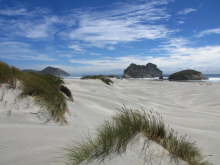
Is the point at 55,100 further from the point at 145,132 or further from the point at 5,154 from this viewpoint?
the point at 145,132

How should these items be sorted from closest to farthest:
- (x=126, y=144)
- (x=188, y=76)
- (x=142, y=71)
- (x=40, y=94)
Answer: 1. (x=126, y=144)
2. (x=40, y=94)
3. (x=188, y=76)
4. (x=142, y=71)

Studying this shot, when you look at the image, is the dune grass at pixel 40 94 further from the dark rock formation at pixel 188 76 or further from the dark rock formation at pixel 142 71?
the dark rock formation at pixel 142 71

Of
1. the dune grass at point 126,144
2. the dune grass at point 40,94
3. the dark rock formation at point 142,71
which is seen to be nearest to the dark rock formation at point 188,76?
the dark rock formation at point 142,71

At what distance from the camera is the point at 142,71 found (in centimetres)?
6209

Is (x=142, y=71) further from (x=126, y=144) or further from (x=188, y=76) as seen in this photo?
(x=126, y=144)

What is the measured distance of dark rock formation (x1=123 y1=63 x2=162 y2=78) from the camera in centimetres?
6119

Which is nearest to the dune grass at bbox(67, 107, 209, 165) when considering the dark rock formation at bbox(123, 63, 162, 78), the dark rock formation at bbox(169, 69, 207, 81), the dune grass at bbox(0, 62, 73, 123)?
the dune grass at bbox(0, 62, 73, 123)

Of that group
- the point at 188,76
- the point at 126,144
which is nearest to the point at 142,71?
the point at 188,76

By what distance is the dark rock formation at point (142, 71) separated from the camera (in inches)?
2409

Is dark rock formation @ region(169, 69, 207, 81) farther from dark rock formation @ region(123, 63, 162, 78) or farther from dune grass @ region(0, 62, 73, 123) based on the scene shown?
dune grass @ region(0, 62, 73, 123)

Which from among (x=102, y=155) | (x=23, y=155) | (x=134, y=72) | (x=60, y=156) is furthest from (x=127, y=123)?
(x=134, y=72)

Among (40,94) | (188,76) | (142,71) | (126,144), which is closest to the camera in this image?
(126,144)

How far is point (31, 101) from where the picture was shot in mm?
4164

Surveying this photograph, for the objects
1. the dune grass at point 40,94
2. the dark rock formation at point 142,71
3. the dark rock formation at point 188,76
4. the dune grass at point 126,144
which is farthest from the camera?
the dark rock formation at point 142,71
